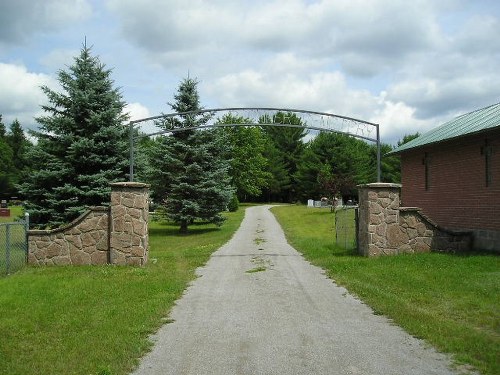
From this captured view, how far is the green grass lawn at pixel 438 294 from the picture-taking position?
6.27 m

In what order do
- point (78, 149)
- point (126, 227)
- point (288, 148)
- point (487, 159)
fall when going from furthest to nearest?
point (288, 148) < point (78, 149) < point (487, 159) < point (126, 227)

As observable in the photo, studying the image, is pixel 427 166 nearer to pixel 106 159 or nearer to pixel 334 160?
pixel 106 159

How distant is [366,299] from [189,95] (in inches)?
915

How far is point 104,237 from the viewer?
13.7 m

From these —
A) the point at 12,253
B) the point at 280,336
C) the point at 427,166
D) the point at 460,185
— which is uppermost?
the point at 427,166

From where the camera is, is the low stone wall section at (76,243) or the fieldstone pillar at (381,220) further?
the fieldstone pillar at (381,220)

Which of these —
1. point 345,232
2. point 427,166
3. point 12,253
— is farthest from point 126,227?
point 427,166

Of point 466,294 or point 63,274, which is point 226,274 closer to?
point 63,274


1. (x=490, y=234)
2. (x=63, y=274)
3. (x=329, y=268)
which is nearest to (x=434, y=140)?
(x=490, y=234)

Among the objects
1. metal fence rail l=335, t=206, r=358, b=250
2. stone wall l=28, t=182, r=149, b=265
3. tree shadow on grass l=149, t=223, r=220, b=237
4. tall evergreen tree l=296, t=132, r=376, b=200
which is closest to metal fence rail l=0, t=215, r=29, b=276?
stone wall l=28, t=182, r=149, b=265

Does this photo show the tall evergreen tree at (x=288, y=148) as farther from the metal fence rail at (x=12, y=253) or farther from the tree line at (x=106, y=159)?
the metal fence rail at (x=12, y=253)

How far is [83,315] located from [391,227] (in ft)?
30.7

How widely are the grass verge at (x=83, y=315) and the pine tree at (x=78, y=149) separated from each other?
7241mm

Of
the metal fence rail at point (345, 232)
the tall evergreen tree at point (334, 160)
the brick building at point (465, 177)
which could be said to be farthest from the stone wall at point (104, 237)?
the tall evergreen tree at point (334, 160)
